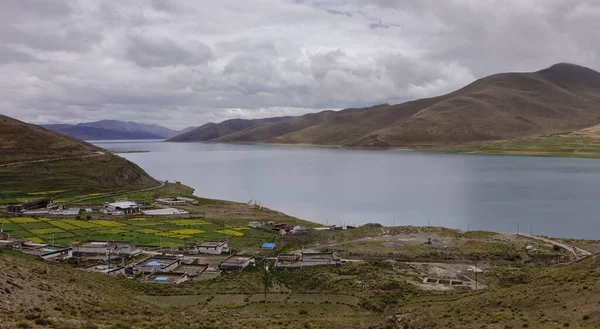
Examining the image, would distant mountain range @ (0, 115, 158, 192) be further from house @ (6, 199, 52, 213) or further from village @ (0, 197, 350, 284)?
village @ (0, 197, 350, 284)

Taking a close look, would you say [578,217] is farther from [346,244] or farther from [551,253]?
[346,244]

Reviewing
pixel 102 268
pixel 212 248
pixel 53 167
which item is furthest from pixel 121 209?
pixel 53 167

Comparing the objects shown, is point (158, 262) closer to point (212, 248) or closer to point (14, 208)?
point (212, 248)

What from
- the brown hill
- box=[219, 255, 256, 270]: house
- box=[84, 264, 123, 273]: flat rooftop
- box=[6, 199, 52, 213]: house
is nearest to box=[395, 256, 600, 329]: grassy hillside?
box=[219, 255, 256, 270]: house

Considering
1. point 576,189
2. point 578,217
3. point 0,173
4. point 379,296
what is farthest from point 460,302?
point 0,173

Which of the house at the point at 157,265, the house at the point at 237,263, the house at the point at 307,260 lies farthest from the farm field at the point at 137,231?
the house at the point at 307,260

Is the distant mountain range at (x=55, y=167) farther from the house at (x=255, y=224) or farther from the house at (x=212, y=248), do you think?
the house at (x=212, y=248)
